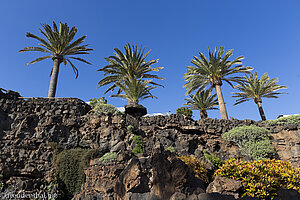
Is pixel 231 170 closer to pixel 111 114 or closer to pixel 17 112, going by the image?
pixel 111 114

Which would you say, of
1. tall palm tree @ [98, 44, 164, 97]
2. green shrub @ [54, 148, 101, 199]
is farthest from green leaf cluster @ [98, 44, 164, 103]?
green shrub @ [54, 148, 101, 199]

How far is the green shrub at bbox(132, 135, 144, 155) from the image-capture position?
15.1 metres

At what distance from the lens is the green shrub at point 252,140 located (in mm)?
15258

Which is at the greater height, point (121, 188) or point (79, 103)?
point (79, 103)

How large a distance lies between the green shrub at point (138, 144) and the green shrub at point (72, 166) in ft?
10.0

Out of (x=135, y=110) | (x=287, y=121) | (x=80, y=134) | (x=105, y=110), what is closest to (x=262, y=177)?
(x=135, y=110)

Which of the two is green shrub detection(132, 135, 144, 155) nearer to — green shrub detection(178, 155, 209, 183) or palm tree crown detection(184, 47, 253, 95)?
green shrub detection(178, 155, 209, 183)

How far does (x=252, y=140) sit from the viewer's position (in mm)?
15992

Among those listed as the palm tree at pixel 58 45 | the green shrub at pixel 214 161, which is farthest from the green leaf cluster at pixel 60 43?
the green shrub at pixel 214 161

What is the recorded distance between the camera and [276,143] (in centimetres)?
1647

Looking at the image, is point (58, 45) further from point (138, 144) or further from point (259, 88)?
point (259, 88)

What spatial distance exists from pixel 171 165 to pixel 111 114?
11515 mm

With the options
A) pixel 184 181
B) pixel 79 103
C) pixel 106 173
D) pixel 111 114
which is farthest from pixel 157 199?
pixel 79 103

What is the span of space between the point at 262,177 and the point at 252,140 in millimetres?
8640
